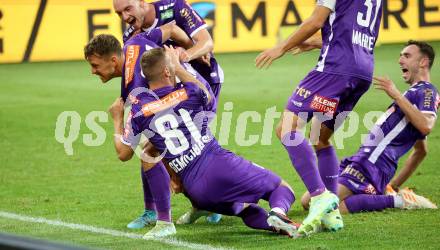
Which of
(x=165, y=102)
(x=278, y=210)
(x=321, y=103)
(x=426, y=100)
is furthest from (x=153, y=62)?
(x=426, y=100)

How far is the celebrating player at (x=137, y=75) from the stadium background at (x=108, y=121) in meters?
0.19

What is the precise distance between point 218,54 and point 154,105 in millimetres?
12939

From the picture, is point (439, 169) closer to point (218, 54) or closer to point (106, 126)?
Result: point (106, 126)

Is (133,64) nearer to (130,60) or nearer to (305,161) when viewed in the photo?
(130,60)

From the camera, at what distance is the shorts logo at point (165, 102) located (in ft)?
20.4

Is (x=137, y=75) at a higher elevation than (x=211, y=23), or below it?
higher

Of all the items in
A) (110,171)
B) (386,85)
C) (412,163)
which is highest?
(386,85)

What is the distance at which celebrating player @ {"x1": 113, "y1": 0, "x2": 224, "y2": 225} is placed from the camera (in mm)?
6957

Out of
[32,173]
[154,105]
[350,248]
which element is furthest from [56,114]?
[350,248]

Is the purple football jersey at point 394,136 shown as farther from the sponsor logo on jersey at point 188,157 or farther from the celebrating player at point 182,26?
the sponsor logo on jersey at point 188,157

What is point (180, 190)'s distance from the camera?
6.89 metres

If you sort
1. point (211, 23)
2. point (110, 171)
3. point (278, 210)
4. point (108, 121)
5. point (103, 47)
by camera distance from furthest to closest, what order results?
point (211, 23), point (108, 121), point (110, 171), point (103, 47), point (278, 210)

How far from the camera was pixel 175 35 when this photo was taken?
7258 millimetres

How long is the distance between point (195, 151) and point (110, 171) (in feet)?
10.7
